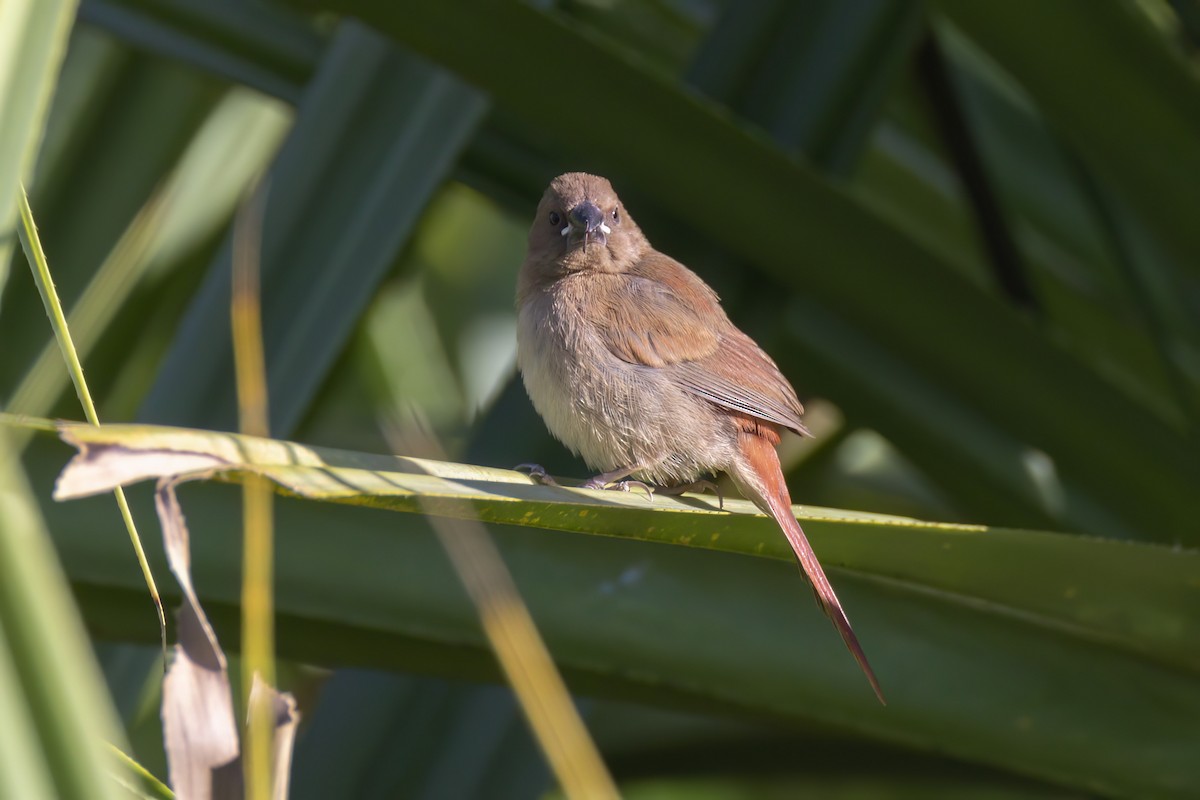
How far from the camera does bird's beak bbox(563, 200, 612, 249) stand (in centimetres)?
293

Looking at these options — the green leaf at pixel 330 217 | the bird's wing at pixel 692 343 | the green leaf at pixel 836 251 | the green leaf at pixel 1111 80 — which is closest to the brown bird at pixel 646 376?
the bird's wing at pixel 692 343

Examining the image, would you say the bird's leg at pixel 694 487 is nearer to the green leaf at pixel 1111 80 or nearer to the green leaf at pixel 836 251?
the green leaf at pixel 836 251

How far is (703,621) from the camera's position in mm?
1975

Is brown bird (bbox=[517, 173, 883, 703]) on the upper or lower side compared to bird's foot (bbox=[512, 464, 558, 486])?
upper

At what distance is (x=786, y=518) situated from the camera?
83.5 inches

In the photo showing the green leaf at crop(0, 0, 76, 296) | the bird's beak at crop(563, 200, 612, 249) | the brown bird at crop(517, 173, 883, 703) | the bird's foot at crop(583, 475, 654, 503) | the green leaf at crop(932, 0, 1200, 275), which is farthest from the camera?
the bird's beak at crop(563, 200, 612, 249)

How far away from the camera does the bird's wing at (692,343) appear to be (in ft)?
8.90

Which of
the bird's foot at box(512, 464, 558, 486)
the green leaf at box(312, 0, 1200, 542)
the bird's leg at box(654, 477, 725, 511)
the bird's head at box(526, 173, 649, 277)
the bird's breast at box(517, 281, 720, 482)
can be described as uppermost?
the green leaf at box(312, 0, 1200, 542)

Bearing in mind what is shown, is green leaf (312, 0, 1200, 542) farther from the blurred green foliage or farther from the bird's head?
the bird's head

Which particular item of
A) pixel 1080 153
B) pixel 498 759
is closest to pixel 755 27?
pixel 1080 153

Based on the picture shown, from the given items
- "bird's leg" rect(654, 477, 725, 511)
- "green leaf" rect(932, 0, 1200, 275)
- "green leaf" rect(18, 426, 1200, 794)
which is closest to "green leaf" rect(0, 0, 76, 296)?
"green leaf" rect(18, 426, 1200, 794)

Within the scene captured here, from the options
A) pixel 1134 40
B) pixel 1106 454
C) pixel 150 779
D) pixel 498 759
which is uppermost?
pixel 1134 40

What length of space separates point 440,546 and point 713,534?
0.51 m

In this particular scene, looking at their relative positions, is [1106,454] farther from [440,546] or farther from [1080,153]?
[440,546]
